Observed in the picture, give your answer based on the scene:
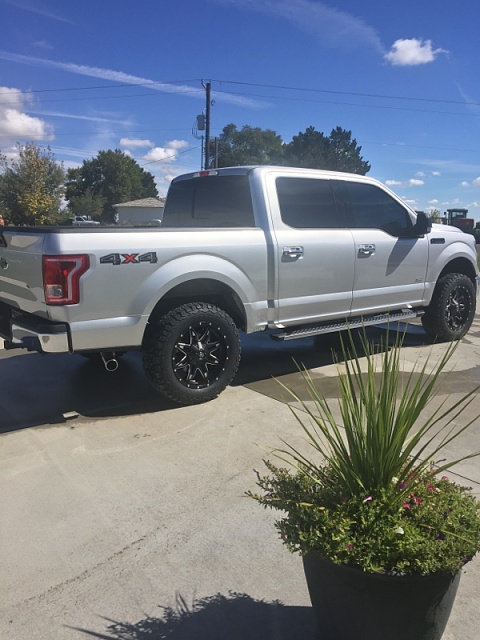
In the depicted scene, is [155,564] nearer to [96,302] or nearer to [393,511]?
[393,511]

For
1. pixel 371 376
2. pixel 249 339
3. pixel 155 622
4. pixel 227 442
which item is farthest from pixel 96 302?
pixel 249 339

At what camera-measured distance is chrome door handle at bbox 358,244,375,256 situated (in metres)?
5.78

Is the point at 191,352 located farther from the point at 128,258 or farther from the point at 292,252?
the point at 292,252

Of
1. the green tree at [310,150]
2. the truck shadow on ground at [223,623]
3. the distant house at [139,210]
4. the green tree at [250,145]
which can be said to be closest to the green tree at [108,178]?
the green tree at [250,145]

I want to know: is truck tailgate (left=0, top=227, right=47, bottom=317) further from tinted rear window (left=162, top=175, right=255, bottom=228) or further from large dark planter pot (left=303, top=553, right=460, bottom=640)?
large dark planter pot (left=303, top=553, right=460, bottom=640)

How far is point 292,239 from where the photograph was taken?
516cm

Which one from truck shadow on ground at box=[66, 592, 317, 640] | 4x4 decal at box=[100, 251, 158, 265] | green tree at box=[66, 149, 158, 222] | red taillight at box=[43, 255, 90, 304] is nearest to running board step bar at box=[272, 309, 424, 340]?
4x4 decal at box=[100, 251, 158, 265]

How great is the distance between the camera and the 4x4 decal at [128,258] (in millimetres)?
4035

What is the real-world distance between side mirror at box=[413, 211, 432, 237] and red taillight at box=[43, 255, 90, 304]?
156 inches

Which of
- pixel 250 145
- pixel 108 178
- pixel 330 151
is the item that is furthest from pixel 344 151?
pixel 108 178

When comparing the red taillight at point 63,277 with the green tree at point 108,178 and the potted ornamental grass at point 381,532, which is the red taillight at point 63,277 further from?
the green tree at point 108,178

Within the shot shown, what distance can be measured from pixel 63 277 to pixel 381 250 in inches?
141

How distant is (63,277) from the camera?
153 inches

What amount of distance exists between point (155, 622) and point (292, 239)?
12.0 feet
